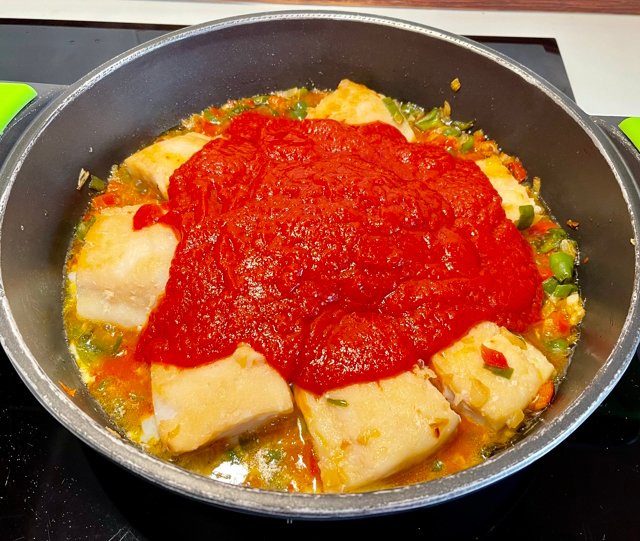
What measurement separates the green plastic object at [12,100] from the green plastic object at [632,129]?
2515 millimetres

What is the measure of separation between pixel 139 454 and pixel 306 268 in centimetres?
82

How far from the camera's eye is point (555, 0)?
11.7ft

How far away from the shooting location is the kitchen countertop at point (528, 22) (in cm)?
322

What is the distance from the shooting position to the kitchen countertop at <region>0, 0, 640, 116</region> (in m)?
3.22

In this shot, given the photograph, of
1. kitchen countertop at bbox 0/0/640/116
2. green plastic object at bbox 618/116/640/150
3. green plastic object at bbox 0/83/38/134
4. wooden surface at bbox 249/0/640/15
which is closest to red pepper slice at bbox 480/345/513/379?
green plastic object at bbox 618/116/640/150

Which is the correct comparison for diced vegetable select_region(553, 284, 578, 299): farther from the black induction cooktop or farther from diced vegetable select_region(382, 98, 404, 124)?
diced vegetable select_region(382, 98, 404, 124)

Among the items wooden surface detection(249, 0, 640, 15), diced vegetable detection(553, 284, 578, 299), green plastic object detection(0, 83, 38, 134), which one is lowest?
diced vegetable detection(553, 284, 578, 299)

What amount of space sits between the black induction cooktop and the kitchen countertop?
188cm

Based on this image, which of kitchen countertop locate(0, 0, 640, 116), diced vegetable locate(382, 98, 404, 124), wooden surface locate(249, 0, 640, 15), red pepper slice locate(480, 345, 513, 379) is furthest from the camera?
A: wooden surface locate(249, 0, 640, 15)

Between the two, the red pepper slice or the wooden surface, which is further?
the wooden surface

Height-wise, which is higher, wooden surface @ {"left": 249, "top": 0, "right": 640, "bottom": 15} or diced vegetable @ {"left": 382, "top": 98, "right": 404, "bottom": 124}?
wooden surface @ {"left": 249, "top": 0, "right": 640, "bottom": 15}

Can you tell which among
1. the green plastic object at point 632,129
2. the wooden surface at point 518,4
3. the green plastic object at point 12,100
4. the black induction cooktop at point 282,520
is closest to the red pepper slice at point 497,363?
the black induction cooktop at point 282,520

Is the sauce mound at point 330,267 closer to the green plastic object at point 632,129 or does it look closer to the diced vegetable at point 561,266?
the diced vegetable at point 561,266

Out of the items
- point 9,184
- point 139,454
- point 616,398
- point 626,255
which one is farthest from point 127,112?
point 616,398
